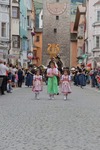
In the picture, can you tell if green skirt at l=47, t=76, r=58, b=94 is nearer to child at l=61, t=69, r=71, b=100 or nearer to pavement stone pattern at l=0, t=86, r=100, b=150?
child at l=61, t=69, r=71, b=100

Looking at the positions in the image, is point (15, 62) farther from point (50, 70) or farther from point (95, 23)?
point (50, 70)

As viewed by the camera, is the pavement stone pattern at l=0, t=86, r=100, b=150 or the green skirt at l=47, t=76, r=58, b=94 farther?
the green skirt at l=47, t=76, r=58, b=94

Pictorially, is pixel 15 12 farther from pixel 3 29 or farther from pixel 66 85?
pixel 66 85

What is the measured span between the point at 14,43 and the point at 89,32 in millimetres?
12915

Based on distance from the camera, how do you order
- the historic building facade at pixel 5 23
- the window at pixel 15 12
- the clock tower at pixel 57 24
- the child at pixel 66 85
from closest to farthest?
the child at pixel 66 85 < the historic building facade at pixel 5 23 < the window at pixel 15 12 < the clock tower at pixel 57 24

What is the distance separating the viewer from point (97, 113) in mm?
18062

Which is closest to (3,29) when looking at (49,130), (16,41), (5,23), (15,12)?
(5,23)

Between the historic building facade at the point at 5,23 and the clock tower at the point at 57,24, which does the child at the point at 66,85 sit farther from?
the clock tower at the point at 57,24

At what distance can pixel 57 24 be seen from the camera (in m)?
117

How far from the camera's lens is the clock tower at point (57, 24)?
116625 mm

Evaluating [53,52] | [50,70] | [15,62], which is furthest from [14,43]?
[50,70]

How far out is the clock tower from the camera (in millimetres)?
116625

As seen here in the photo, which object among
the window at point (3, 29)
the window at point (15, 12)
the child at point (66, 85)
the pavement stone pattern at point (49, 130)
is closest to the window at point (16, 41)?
the window at point (15, 12)

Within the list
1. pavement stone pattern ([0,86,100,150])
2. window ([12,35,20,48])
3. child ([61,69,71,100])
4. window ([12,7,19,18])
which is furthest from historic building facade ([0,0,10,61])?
pavement stone pattern ([0,86,100,150])
